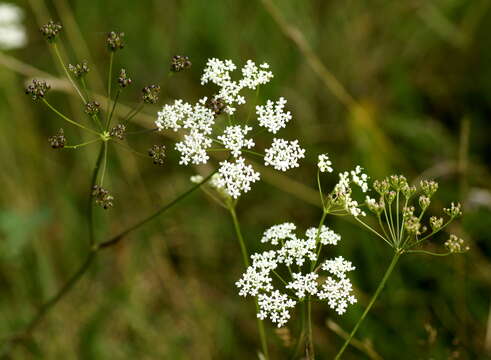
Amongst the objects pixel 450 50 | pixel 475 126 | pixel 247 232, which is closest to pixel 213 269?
pixel 247 232

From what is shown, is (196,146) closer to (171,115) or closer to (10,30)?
(171,115)

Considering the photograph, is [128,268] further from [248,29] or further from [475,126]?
[475,126]

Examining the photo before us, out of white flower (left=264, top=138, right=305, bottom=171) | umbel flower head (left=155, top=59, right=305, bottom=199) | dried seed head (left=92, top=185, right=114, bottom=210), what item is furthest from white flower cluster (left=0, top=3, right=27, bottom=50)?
white flower (left=264, top=138, right=305, bottom=171)

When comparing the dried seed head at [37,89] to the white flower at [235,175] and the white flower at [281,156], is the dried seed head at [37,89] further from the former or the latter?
the white flower at [281,156]

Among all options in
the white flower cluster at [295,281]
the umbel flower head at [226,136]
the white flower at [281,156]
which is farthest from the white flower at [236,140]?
the white flower cluster at [295,281]

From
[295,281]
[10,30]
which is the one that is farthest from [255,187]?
[295,281]

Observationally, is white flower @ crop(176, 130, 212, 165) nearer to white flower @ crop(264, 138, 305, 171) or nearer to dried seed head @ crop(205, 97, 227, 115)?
dried seed head @ crop(205, 97, 227, 115)
